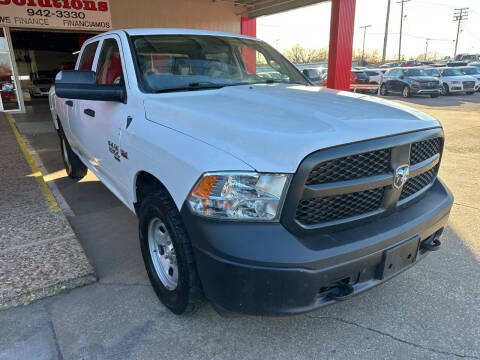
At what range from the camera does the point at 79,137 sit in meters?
4.16

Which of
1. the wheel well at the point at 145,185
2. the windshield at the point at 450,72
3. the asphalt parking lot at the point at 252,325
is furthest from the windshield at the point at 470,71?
the wheel well at the point at 145,185

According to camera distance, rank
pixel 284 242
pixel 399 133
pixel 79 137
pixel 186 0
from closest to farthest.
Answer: pixel 284 242 < pixel 399 133 < pixel 79 137 < pixel 186 0

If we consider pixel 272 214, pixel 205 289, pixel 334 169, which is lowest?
pixel 205 289

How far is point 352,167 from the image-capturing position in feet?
6.22

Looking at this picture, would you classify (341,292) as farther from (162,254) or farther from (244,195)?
(162,254)

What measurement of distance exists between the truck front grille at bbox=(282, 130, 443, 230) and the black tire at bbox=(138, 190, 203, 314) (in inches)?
24.8

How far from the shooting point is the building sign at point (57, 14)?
40.0ft

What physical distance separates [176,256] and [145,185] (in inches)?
26.6

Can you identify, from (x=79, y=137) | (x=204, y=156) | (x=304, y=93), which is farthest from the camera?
(x=79, y=137)

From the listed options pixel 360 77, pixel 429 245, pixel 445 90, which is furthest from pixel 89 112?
pixel 360 77

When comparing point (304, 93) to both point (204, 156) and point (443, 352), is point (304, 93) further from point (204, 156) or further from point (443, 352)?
point (443, 352)

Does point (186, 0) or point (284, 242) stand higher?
point (186, 0)

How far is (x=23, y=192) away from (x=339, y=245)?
4.11 meters

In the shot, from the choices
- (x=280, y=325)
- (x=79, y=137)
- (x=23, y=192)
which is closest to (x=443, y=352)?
(x=280, y=325)
